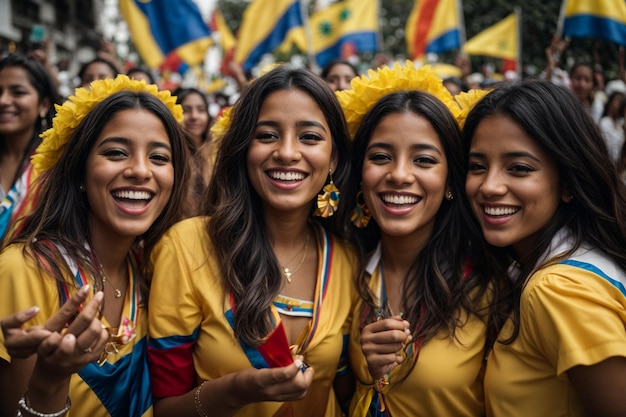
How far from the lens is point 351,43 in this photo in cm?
973

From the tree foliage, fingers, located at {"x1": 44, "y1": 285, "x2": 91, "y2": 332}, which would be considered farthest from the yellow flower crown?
the tree foliage

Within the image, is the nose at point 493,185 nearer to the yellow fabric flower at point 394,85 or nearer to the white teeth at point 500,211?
the white teeth at point 500,211

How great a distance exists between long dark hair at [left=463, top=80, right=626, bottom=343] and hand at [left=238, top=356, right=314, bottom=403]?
3.07 ft

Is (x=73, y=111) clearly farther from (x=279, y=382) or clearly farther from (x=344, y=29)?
(x=344, y=29)

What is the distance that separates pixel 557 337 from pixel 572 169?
792mm

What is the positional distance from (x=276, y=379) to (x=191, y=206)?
173cm

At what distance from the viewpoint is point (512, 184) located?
8.75 feet

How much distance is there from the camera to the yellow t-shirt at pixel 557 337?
2.19 metres

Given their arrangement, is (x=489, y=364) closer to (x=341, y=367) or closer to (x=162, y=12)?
(x=341, y=367)

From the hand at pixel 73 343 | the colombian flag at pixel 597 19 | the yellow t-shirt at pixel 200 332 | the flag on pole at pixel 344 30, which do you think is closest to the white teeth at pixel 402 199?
the yellow t-shirt at pixel 200 332

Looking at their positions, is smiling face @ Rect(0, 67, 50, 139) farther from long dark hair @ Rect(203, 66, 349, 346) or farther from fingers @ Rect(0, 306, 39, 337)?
fingers @ Rect(0, 306, 39, 337)

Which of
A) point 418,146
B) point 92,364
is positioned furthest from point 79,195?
point 418,146

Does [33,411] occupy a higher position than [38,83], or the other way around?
[38,83]

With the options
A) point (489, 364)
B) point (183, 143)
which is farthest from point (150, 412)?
point (489, 364)
